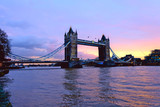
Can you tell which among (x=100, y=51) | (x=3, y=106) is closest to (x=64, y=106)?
(x=3, y=106)

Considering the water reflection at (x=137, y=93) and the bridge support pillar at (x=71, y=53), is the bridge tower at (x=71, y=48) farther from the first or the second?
the water reflection at (x=137, y=93)

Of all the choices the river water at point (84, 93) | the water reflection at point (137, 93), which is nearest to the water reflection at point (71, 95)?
the river water at point (84, 93)

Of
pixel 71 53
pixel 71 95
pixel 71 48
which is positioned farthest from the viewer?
pixel 71 48

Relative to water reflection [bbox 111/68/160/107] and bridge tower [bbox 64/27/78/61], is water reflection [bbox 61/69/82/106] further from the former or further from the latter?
bridge tower [bbox 64/27/78/61]

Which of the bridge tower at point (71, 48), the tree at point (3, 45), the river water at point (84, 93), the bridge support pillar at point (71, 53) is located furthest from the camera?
the bridge tower at point (71, 48)

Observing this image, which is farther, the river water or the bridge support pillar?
the bridge support pillar

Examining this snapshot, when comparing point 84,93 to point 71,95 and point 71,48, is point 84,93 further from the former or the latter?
point 71,48

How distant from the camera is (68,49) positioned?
357ft

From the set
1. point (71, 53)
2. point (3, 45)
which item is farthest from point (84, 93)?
point (71, 53)

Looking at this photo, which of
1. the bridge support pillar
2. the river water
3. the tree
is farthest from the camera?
the bridge support pillar

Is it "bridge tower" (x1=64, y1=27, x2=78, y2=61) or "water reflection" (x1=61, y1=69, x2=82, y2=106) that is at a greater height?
"bridge tower" (x1=64, y1=27, x2=78, y2=61)

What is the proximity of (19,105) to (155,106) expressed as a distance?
7.33 meters

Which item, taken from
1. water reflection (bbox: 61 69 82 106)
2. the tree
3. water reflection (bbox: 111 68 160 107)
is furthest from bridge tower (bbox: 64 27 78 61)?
water reflection (bbox: 61 69 82 106)

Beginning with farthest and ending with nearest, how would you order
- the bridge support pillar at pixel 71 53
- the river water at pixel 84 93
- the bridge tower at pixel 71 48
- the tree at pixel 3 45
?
the bridge tower at pixel 71 48
the bridge support pillar at pixel 71 53
the tree at pixel 3 45
the river water at pixel 84 93
